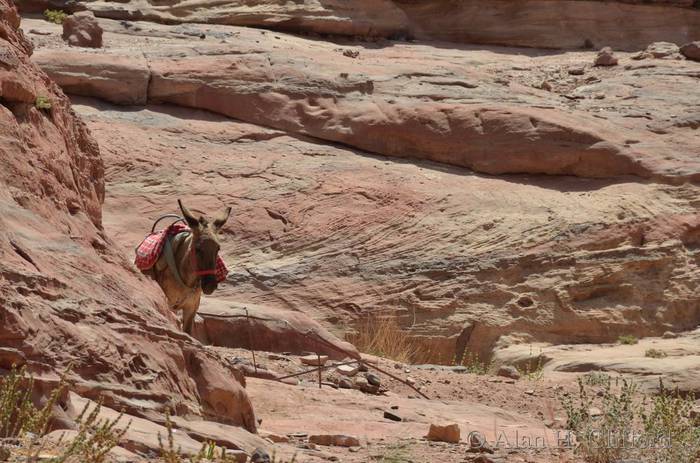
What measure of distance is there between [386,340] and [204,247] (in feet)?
13.5

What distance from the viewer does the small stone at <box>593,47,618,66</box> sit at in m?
21.4

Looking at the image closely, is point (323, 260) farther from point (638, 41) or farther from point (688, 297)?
point (638, 41)

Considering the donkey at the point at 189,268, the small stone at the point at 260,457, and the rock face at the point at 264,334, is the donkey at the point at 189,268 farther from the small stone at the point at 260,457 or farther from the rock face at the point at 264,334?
the small stone at the point at 260,457

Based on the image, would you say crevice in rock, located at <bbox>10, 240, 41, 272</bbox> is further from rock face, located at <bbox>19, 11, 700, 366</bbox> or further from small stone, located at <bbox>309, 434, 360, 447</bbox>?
rock face, located at <bbox>19, 11, 700, 366</bbox>

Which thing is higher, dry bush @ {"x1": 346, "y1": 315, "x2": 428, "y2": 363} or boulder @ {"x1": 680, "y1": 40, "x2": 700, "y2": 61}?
boulder @ {"x1": 680, "y1": 40, "x2": 700, "y2": 61}

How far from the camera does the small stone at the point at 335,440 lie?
24.4ft

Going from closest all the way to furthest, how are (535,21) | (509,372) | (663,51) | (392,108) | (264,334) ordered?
(264,334), (509,372), (392,108), (663,51), (535,21)

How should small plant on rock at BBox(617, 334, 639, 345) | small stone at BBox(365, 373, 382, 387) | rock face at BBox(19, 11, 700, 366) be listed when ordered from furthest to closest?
1. rock face at BBox(19, 11, 700, 366)
2. small plant on rock at BBox(617, 334, 639, 345)
3. small stone at BBox(365, 373, 382, 387)

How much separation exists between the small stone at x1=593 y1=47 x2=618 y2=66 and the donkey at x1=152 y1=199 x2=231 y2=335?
10859 millimetres

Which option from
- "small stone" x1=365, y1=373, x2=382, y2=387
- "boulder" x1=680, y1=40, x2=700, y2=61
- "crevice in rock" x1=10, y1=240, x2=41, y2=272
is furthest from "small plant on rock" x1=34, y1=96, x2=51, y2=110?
"boulder" x1=680, y1=40, x2=700, y2=61

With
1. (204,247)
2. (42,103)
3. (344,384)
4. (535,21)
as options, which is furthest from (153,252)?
(535,21)

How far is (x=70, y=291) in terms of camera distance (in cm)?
616

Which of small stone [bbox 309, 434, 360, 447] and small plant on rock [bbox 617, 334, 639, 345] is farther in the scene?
small plant on rock [bbox 617, 334, 639, 345]

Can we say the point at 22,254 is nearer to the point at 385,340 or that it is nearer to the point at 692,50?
the point at 385,340
